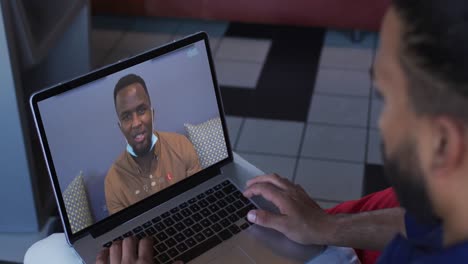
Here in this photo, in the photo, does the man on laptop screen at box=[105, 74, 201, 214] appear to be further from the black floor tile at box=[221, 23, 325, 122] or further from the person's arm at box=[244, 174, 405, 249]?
the black floor tile at box=[221, 23, 325, 122]

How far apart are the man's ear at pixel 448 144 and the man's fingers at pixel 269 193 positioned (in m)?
0.49

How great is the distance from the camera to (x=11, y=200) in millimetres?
1996

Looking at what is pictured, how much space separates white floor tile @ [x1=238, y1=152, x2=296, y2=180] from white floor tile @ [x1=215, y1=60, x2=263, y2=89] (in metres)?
0.50

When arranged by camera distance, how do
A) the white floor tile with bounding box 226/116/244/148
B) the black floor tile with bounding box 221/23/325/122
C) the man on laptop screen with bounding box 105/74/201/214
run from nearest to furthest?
the man on laptop screen with bounding box 105/74/201/214, the white floor tile with bounding box 226/116/244/148, the black floor tile with bounding box 221/23/325/122

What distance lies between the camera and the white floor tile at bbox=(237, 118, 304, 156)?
8.04ft

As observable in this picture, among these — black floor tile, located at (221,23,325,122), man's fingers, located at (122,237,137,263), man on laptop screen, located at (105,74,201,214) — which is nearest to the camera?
man's fingers, located at (122,237,137,263)

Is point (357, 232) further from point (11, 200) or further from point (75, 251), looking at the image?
point (11, 200)

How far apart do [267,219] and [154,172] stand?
0.23m

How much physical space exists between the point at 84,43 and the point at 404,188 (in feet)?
5.94

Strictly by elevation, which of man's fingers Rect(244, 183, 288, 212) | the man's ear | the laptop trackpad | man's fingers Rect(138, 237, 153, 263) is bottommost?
the laptop trackpad

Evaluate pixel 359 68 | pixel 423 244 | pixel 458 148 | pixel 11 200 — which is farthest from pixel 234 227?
pixel 359 68

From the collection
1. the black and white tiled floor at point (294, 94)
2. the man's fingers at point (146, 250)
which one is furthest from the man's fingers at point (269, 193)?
the black and white tiled floor at point (294, 94)

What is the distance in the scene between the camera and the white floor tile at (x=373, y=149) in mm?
2400

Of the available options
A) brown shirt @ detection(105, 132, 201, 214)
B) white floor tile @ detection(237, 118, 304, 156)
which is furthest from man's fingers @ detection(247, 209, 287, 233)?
white floor tile @ detection(237, 118, 304, 156)
